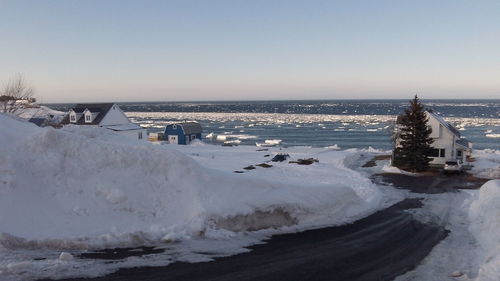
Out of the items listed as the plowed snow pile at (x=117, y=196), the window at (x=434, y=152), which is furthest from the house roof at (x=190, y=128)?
the plowed snow pile at (x=117, y=196)

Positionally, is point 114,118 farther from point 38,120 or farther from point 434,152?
point 434,152

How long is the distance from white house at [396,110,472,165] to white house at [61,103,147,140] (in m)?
37.8

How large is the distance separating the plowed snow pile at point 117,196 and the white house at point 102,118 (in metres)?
38.2

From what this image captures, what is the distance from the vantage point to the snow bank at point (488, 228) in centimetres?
1125

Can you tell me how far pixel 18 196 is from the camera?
1488 centimetres

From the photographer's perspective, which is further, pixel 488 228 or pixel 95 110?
pixel 95 110

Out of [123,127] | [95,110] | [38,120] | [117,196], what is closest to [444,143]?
[117,196]

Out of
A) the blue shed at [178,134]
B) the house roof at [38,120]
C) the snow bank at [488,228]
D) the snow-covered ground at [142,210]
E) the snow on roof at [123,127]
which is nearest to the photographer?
the snow bank at [488,228]

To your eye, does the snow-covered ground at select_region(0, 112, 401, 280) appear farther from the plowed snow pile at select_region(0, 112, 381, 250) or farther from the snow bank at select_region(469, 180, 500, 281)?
the snow bank at select_region(469, 180, 500, 281)

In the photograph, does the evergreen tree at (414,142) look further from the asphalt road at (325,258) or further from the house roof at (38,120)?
the house roof at (38,120)

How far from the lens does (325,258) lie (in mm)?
12961

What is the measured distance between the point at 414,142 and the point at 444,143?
18.3 ft

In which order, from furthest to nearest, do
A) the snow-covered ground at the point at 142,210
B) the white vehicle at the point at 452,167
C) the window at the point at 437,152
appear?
the window at the point at 437,152
the white vehicle at the point at 452,167
the snow-covered ground at the point at 142,210

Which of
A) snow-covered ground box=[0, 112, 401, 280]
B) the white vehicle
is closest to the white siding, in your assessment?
snow-covered ground box=[0, 112, 401, 280]
